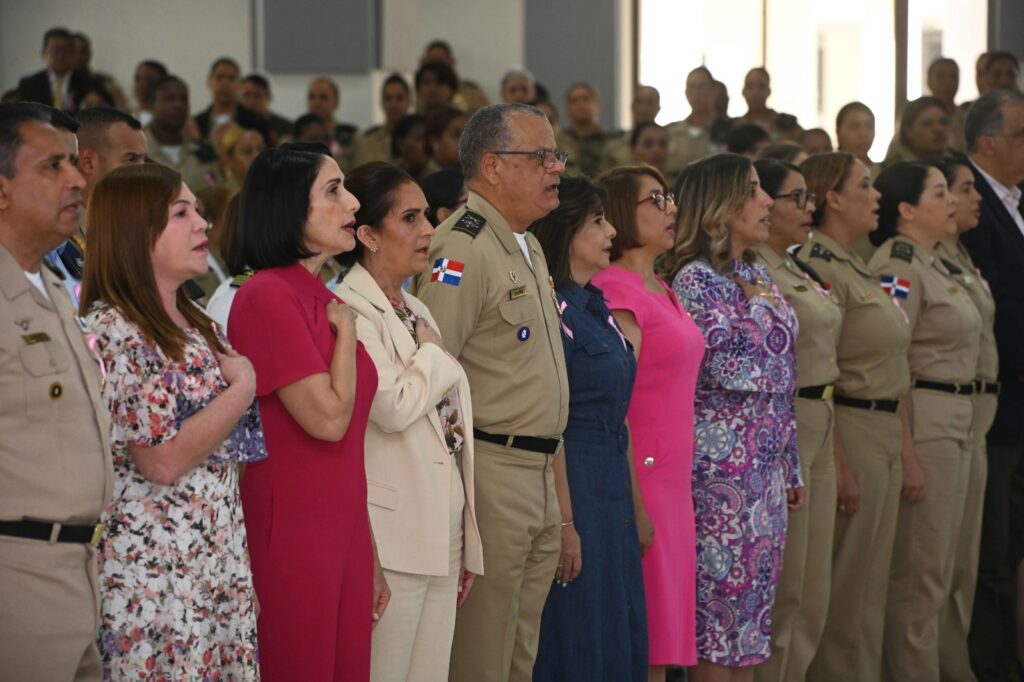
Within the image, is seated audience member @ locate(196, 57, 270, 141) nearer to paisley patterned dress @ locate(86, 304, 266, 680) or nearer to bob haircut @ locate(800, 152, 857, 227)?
bob haircut @ locate(800, 152, 857, 227)

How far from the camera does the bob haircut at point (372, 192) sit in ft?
10.8

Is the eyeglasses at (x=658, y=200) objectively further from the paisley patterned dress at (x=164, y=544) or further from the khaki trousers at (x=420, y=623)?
the paisley patterned dress at (x=164, y=544)

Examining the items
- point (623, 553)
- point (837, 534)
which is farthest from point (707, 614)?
point (837, 534)

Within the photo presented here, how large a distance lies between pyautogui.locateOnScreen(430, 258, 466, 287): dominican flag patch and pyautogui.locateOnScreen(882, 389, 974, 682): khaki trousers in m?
2.07

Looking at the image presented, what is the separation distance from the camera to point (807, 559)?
4496 millimetres

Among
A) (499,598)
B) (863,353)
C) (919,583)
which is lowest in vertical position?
(919,583)

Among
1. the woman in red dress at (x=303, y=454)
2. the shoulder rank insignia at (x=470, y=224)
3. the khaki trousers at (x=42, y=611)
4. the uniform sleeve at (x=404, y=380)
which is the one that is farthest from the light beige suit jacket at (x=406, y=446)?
the khaki trousers at (x=42, y=611)

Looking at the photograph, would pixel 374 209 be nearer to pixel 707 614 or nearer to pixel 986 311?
pixel 707 614

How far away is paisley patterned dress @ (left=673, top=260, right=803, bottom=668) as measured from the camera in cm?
408

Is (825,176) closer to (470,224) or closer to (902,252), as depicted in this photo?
(902,252)

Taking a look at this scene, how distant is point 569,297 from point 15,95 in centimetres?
573

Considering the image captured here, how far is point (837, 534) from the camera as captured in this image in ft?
15.5

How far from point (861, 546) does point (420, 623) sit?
194cm

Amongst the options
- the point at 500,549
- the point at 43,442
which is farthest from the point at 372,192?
the point at 43,442
